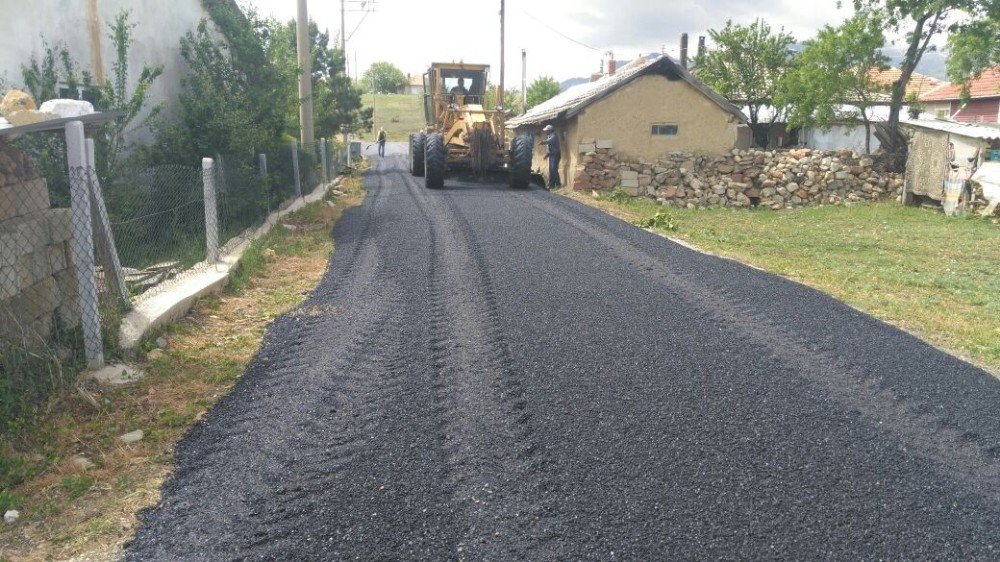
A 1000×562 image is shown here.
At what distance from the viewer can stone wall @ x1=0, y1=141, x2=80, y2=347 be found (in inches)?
190

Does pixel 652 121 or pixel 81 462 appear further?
pixel 652 121

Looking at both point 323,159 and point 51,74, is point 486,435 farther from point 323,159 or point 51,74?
point 323,159

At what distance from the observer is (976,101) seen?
1313 inches

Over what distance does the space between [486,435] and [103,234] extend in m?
3.68

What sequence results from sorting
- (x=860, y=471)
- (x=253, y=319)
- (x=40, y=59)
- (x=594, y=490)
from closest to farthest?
1. (x=594, y=490)
2. (x=860, y=471)
3. (x=253, y=319)
4. (x=40, y=59)

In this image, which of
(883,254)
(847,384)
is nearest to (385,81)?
(883,254)

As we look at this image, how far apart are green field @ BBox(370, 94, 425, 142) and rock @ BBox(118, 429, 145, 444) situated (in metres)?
60.3

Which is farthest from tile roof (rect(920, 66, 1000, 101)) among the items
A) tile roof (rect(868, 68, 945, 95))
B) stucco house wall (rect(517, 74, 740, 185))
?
stucco house wall (rect(517, 74, 740, 185))

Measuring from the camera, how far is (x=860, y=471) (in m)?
3.97

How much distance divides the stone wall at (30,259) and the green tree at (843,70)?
19.9 metres

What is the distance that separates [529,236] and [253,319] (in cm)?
489

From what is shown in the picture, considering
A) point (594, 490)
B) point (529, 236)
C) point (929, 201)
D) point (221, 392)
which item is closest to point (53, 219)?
point (221, 392)

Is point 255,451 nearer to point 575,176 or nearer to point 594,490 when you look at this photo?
point 594,490

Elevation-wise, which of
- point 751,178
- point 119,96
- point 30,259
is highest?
point 119,96
